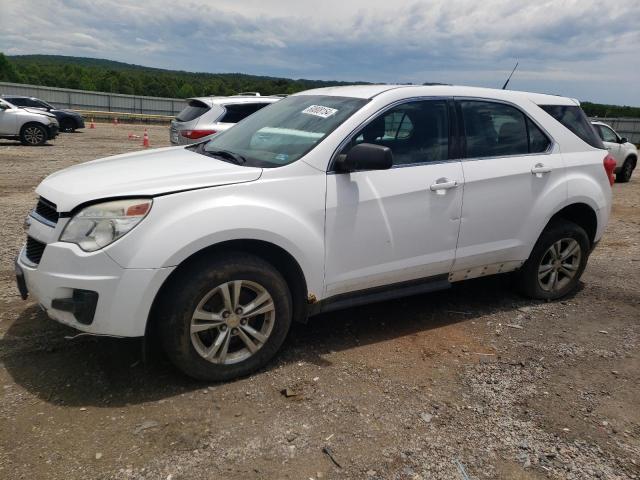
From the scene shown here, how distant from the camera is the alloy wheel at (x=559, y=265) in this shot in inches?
187

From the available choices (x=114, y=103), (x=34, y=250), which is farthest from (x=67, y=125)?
(x=34, y=250)

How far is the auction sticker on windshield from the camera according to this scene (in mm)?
3764

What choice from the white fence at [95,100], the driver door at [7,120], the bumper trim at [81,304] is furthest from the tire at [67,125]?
the bumper trim at [81,304]

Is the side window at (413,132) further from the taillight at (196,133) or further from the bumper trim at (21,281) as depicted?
the taillight at (196,133)

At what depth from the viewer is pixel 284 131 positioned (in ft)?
12.6

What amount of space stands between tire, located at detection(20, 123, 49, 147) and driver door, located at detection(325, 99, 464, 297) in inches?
634

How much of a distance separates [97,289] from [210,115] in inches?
283

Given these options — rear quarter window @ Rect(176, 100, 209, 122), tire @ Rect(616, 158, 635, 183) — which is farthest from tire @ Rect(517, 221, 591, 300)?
tire @ Rect(616, 158, 635, 183)

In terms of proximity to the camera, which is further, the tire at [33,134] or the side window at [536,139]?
the tire at [33,134]

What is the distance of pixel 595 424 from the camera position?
3.07 meters

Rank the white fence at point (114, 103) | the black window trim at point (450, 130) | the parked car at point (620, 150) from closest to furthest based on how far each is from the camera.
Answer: the black window trim at point (450, 130) < the parked car at point (620, 150) < the white fence at point (114, 103)

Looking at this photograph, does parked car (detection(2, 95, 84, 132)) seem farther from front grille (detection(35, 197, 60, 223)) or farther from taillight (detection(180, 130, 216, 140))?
front grille (detection(35, 197, 60, 223))

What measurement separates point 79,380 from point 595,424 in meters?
3.00

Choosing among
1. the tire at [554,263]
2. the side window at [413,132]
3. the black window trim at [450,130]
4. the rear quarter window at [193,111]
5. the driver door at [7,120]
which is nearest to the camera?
the black window trim at [450,130]
